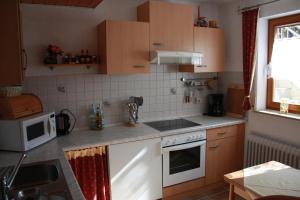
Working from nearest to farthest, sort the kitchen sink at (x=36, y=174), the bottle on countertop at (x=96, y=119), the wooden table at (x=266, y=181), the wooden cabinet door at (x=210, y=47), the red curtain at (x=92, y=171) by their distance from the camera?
the wooden table at (x=266, y=181) < the kitchen sink at (x=36, y=174) < the red curtain at (x=92, y=171) < the bottle on countertop at (x=96, y=119) < the wooden cabinet door at (x=210, y=47)

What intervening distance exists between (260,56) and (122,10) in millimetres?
1685

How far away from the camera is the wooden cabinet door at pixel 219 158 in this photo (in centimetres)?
290

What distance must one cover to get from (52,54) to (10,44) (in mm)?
704

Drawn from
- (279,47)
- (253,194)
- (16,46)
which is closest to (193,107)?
(279,47)

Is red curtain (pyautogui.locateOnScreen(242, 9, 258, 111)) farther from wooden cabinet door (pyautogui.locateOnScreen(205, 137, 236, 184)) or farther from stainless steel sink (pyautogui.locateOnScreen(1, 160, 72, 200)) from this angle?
stainless steel sink (pyautogui.locateOnScreen(1, 160, 72, 200))

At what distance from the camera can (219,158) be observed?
2.98 metres

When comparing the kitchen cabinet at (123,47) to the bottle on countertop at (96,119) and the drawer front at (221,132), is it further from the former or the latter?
the drawer front at (221,132)

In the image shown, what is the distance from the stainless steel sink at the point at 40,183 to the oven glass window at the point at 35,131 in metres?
0.39

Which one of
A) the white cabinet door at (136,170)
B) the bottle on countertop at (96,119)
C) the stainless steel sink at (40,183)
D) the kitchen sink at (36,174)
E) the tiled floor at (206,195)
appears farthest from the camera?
the tiled floor at (206,195)

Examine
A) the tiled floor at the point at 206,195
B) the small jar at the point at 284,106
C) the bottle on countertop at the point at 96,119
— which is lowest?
the tiled floor at the point at 206,195

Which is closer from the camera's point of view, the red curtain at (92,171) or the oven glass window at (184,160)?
the red curtain at (92,171)

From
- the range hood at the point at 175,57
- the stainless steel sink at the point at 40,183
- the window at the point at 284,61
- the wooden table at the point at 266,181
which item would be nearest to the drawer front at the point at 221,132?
the window at the point at 284,61

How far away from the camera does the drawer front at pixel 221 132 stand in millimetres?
2848

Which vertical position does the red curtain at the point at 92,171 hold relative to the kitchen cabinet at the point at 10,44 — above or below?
below
